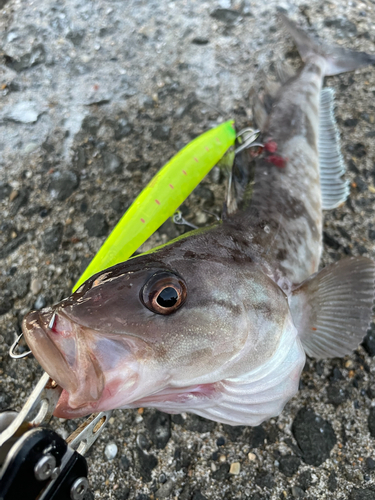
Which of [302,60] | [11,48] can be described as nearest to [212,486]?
[302,60]

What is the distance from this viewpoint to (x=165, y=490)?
6.22ft

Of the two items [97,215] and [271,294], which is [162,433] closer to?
[271,294]

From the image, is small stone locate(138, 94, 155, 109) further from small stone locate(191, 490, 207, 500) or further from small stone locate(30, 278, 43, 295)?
small stone locate(191, 490, 207, 500)

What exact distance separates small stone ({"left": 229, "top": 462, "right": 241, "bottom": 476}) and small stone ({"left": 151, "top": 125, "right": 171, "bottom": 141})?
7.61 ft

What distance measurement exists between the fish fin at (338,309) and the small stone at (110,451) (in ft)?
3.89

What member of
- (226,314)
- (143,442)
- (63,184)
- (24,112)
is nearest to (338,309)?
(226,314)

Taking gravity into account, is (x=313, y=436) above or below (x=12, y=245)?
below

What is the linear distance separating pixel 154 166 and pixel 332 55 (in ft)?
6.30

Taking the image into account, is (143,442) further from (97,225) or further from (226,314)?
(97,225)

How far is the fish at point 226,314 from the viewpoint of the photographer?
1.24 meters

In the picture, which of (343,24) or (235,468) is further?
(343,24)

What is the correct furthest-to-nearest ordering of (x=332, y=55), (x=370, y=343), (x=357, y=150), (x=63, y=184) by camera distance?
(x=332, y=55) → (x=357, y=150) → (x=63, y=184) → (x=370, y=343)

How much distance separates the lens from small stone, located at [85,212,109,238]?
2557mm

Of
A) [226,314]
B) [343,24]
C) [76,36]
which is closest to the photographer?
[226,314]
